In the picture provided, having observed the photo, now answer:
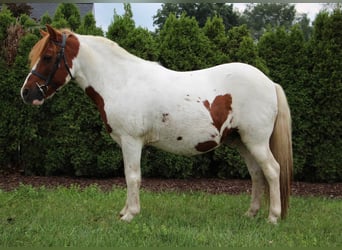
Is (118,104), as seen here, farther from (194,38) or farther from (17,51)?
(17,51)

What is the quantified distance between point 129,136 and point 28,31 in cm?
473

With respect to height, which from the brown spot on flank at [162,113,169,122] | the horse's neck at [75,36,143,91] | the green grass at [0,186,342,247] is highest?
the horse's neck at [75,36,143,91]

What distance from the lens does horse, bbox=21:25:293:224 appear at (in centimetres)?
454

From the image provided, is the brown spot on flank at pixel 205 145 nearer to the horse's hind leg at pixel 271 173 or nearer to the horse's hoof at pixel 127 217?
the horse's hind leg at pixel 271 173

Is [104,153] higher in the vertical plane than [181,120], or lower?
lower

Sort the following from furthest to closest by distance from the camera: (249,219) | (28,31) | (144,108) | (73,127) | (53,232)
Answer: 1. (28,31)
2. (73,127)
3. (249,219)
4. (144,108)
5. (53,232)

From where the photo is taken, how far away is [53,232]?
420cm

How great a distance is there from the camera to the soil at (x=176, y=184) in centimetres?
709

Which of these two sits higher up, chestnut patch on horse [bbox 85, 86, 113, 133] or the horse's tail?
chestnut patch on horse [bbox 85, 86, 113, 133]

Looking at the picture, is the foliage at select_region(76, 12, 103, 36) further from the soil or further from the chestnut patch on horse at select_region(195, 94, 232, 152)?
the chestnut patch on horse at select_region(195, 94, 232, 152)

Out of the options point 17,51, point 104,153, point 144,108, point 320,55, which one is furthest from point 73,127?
point 320,55

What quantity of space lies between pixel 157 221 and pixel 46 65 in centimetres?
218

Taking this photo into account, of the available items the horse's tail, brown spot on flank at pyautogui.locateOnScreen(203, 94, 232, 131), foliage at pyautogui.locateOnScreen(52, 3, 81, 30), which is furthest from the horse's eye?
foliage at pyautogui.locateOnScreen(52, 3, 81, 30)

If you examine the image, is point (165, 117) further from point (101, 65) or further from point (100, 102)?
point (101, 65)
